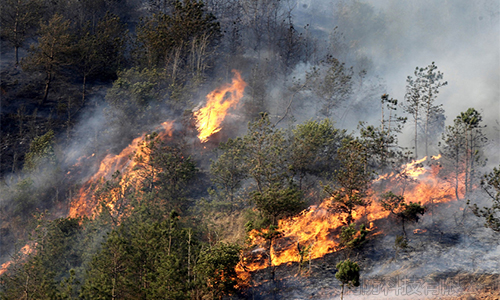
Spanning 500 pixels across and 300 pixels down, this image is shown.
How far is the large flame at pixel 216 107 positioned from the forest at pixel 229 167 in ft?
0.71

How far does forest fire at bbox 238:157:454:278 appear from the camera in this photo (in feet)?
108

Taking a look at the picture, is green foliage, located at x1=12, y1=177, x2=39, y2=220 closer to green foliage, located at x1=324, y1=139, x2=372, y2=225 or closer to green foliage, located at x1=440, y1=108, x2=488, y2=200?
green foliage, located at x1=324, y1=139, x2=372, y2=225

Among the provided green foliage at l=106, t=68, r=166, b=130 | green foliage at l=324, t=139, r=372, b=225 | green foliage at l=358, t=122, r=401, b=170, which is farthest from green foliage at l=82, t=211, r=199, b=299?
green foliage at l=106, t=68, r=166, b=130

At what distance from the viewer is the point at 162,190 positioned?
4006 cm

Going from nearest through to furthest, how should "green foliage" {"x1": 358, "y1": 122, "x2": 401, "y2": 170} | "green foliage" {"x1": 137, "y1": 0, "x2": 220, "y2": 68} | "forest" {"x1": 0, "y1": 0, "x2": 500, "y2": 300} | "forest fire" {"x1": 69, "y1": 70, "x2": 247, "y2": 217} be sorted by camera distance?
"forest" {"x1": 0, "y1": 0, "x2": 500, "y2": 300} → "green foliage" {"x1": 358, "y1": 122, "x2": 401, "y2": 170} → "forest fire" {"x1": 69, "y1": 70, "x2": 247, "y2": 217} → "green foliage" {"x1": 137, "y1": 0, "x2": 220, "y2": 68}

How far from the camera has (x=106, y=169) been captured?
49.2 meters

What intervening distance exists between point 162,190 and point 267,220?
1352cm

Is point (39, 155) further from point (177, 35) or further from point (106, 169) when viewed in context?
point (177, 35)

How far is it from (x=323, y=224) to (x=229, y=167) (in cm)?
1032

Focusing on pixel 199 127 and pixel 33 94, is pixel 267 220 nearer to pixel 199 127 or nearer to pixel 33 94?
pixel 199 127

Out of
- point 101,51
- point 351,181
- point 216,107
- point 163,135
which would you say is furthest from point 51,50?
point 351,181

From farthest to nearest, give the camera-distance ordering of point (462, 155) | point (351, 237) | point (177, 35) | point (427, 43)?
1. point (427, 43)
2. point (177, 35)
3. point (462, 155)
4. point (351, 237)

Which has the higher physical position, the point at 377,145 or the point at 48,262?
the point at 377,145

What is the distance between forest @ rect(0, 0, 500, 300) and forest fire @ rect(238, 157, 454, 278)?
169mm
